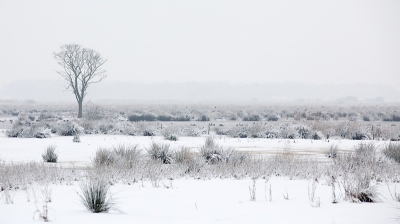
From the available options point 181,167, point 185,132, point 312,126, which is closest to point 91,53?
point 185,132

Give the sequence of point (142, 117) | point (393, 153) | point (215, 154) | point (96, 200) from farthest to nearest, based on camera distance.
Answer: point (142, 117) < point (393, 153) < point (215, 154) < point (96, 200)

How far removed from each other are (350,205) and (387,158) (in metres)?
7.87

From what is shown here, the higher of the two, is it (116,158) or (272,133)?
(116,158)

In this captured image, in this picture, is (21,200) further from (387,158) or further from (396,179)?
(387,158)

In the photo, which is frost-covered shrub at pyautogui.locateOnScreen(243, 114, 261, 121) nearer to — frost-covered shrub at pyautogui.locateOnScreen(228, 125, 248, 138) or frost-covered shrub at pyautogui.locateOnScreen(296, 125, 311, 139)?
frost-covered shrub at pyautogui.locateOnScreen(228, 125, 248, 138)

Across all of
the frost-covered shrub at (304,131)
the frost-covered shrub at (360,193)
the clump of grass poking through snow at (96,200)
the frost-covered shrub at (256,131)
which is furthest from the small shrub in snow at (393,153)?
the frost-covered shrub at (256,131)

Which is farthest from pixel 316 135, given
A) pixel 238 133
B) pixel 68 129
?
pixel 68 129

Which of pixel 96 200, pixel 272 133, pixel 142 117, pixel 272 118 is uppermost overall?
pixel 96 200

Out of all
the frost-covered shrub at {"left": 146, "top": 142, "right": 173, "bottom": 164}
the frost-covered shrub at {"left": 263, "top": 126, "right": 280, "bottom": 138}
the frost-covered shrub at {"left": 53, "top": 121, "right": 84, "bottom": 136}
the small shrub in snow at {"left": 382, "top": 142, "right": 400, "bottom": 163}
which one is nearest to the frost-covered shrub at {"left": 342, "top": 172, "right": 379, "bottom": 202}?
the small shrub in snow at {"left": 382, "top": 142, "right": 400, "bottom": 163}

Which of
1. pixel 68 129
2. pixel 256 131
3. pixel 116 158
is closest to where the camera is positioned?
pixel 116 158

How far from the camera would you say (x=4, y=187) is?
10.8 meters

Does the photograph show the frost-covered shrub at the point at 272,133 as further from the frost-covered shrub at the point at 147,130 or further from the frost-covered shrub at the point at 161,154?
the frost-covered shrub at the point at 161,154

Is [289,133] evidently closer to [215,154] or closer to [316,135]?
[316,135]

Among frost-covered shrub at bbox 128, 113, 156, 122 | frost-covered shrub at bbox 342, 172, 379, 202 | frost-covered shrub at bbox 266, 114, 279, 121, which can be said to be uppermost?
frost-covered shrub at bbox 342, 172, 379, 202
